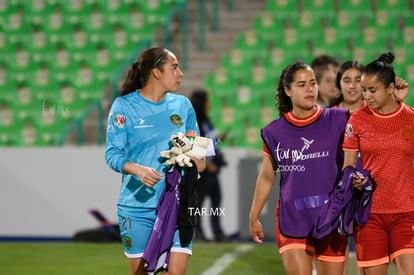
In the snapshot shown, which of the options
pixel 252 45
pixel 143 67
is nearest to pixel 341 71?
pixel 143 67

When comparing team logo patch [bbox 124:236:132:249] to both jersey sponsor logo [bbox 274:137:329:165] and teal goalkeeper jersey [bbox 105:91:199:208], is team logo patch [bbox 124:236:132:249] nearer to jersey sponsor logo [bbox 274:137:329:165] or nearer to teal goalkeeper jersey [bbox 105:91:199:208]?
teal goalkeeper jersey [bbox 105:91:199:208]

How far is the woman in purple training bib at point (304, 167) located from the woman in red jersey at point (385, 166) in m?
0.16

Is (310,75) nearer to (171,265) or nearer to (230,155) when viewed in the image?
(171,265)

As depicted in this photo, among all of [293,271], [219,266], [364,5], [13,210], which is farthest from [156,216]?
[364,5]

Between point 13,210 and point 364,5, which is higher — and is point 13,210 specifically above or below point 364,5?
below

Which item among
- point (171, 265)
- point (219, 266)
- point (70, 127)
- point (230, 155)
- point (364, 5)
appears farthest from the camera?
point (364, 5)

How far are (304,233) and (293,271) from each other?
0.24 metres

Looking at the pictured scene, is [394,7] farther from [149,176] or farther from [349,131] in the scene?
[149,176]

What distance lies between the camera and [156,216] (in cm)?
487

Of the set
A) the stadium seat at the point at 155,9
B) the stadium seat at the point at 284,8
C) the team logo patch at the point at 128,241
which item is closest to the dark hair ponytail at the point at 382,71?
the team logo patch at the point at 128,241

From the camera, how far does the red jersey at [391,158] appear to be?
15.7 ft

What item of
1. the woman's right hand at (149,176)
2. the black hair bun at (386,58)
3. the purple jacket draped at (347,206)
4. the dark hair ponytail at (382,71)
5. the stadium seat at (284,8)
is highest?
the black hair bun at (386,58)

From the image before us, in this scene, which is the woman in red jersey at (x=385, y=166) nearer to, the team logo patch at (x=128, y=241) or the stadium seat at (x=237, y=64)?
the team logo patch at (x=128, y=241)

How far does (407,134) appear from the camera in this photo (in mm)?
4789
